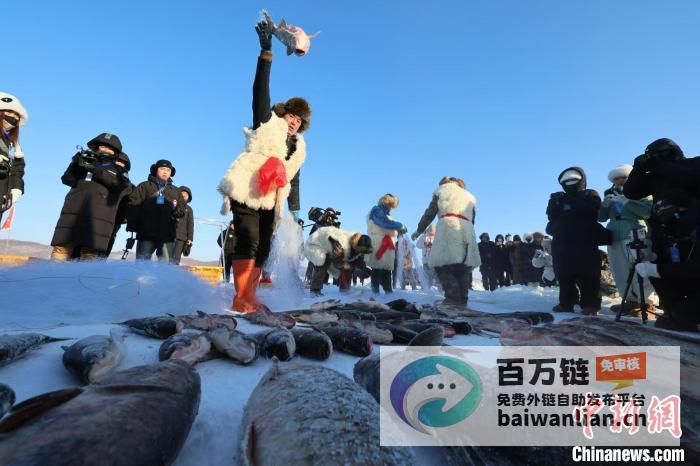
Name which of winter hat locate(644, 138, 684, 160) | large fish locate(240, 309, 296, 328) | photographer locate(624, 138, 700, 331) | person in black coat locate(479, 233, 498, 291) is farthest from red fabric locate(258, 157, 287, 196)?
person in black coat locate(479, 233, 498, 291)

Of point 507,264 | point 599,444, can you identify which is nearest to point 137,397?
point 599,444

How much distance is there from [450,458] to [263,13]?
3.97 meters

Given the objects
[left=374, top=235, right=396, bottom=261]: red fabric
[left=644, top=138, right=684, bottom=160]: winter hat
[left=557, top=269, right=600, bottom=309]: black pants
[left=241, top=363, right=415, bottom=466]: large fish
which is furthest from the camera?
[left=374, top=235, right=396, bottom=261]: red fabric

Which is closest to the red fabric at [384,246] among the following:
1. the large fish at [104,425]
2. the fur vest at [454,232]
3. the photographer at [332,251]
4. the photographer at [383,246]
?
the photographer at [383,246]

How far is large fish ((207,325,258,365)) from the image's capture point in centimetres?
171

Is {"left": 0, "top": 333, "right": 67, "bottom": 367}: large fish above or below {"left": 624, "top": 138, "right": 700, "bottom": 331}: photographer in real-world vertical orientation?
below

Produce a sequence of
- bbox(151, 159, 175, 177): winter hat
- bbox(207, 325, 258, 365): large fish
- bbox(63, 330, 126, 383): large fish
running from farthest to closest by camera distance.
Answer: bbox(151, 159, 175, 177): winter hat < bbox(207, 325, 258, 365): large fish < bbox(63, 330, 126, 383): large fish

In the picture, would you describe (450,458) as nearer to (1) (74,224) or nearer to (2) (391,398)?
(2) (391,398)

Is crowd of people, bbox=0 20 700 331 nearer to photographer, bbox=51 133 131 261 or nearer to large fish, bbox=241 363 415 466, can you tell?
photographer, bbox=51 133 131 261

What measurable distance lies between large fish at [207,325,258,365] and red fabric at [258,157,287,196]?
6.81 feet

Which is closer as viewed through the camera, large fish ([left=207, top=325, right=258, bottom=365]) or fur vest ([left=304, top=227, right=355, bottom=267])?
large fish ([left=207, top=325, right=258, bottom=365])

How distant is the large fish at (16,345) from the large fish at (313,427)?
1.14m

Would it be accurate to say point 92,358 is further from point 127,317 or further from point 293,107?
point 293,107

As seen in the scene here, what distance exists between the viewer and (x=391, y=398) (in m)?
1.26
